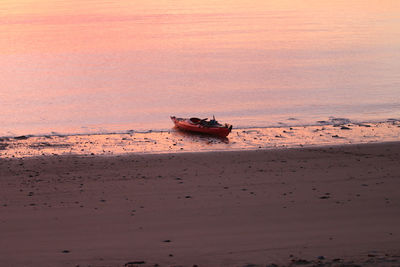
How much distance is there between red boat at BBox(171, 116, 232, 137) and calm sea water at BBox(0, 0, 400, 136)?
2.13 meters

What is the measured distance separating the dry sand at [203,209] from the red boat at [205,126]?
3.31 m

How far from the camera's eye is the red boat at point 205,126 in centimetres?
2127

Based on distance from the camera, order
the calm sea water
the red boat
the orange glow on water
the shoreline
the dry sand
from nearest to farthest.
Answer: the dry sand, the shoreline, the red boat, the calm sea water, the orange glow on water

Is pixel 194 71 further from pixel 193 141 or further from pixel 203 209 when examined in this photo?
pixel 203 209

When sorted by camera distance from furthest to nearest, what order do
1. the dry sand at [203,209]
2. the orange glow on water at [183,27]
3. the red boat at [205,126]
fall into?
the orange glow on water at [183,27] < the red boat at [205,126] < the dry sand at [203,209]

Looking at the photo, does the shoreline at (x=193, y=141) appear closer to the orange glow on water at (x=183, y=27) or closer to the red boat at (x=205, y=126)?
the red boat at (x=205, y=126)

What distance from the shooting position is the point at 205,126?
22016 mm

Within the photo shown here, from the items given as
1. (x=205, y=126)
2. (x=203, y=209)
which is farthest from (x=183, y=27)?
(x=203, y=209)

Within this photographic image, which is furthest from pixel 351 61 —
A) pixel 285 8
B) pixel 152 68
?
pixel 285 8

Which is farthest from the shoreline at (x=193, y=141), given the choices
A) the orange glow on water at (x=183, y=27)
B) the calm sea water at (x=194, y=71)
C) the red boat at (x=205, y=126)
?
the orange glow on water at (x=183, y=27)

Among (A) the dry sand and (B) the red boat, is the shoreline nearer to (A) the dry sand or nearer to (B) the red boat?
(B) the red boat

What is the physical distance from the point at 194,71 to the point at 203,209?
29.2 metres

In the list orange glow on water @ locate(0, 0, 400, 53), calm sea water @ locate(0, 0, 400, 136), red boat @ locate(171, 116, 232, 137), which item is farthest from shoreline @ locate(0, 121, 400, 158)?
orange glow on water @ locate(0, 0, 400, 53)

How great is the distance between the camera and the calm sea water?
89.8ft
